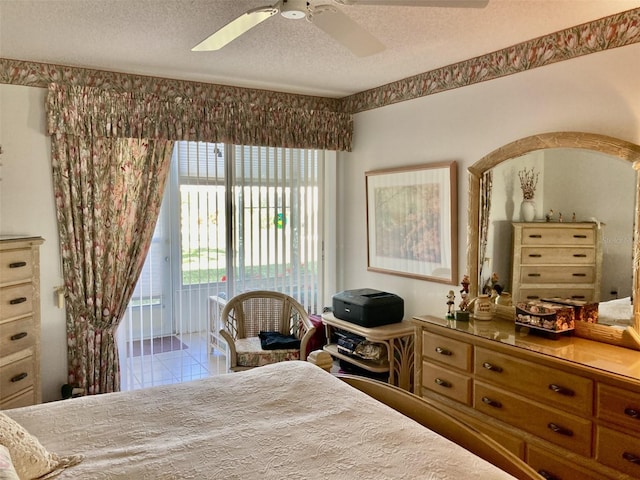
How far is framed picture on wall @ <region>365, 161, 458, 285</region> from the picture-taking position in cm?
354

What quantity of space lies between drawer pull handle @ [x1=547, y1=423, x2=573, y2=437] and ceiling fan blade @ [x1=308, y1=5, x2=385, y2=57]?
195 cm

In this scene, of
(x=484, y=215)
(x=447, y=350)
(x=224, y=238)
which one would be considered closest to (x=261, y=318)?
(x=224, y=238)

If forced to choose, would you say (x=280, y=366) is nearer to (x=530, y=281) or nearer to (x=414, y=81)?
(x=530, y=281)

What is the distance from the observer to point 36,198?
133 inches

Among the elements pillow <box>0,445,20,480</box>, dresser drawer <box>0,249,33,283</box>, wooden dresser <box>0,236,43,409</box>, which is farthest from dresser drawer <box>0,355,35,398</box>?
pillow <box>0,445,20,480</box>

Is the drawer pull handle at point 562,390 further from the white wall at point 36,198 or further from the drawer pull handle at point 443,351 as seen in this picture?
the white wall at point 36,198

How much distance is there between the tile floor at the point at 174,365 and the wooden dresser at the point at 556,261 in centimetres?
252

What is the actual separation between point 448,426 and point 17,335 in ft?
8.40

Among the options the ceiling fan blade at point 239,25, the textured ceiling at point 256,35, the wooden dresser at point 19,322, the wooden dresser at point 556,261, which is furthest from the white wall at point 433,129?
the ceiling fan blade at point 239,25

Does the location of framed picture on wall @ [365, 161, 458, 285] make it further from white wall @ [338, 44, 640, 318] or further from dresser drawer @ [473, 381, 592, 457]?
dresser drawer @ [473, 381, 592, 457]

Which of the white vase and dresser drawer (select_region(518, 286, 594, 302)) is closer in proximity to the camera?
dresser drawer (select_region(518, 286, 594, 302))

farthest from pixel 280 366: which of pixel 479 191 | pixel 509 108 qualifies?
pixel 509 108

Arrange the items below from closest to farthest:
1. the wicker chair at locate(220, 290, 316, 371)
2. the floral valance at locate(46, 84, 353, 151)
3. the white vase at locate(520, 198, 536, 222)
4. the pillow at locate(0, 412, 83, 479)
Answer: the pillow at locate(0, 412, 83, 479) < the white vase at locate(520, 198, 536, 222) < the floral valance at locate(46, 84, 353, 151) < the wicker chair at locate(220, 290, 316, 371)

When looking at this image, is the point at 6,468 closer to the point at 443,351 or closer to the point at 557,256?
the point at 443,351
